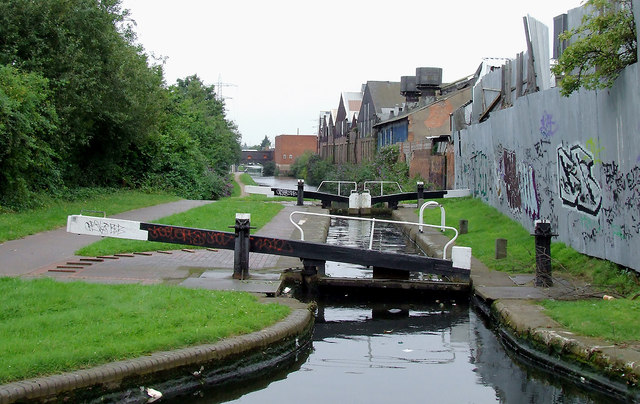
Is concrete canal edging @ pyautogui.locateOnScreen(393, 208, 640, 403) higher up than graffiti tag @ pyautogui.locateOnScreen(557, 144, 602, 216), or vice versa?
graffiti tag @ pyautogui.locateOnScreen(557, 144, 602, 216)

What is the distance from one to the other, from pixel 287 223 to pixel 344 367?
12.2 m

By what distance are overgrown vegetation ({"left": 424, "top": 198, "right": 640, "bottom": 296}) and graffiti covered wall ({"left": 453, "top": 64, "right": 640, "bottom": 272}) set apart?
20 cm

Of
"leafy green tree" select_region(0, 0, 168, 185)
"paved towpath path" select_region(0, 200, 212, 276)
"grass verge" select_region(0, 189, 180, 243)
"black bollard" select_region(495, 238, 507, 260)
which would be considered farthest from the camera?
"leafy green tree" select_region(0, 0, 168, 185)

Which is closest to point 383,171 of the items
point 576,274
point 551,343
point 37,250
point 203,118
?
point 203,118

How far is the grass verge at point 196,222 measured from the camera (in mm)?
13094

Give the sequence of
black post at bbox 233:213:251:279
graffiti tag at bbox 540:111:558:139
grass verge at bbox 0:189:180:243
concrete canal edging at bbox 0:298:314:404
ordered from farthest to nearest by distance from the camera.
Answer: grass verge at bbox 0:189:180:243 → graffiti tag at bbox 540:111:558:139 → black post at bbox 233:213:251:279 → concrete canal edging at bbox 0:298:314:404

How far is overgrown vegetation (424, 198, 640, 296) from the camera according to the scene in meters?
10.3

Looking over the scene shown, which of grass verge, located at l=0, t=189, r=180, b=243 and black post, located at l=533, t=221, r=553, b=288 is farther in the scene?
grass verge, located at l=0, t=189, r=180, b=243

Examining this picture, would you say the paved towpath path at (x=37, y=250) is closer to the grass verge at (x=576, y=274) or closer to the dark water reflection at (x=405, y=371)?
the dark water reflection at (x=405, y=371)

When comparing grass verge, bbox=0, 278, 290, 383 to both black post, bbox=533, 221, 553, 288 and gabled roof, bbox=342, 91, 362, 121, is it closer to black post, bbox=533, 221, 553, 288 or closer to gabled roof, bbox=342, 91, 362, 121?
black post, bbox=533, 221, 553, 288

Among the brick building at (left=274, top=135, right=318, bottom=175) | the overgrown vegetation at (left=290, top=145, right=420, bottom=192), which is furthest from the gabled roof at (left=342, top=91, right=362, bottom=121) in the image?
the brick building at (left=274, top=135, right=318, bottom=175)

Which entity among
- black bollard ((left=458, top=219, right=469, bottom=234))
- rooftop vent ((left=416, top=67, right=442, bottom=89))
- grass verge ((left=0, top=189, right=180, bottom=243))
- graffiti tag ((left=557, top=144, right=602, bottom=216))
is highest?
rooftop vent ((left=416, top=67, right=442, bottom=89))

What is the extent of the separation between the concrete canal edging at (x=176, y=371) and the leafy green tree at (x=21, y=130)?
11160 millimetres

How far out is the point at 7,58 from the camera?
20000mm
